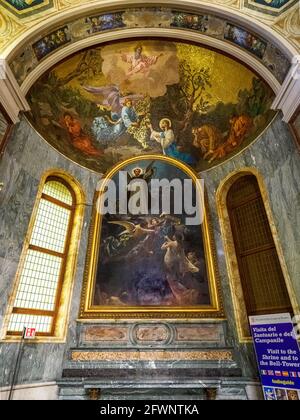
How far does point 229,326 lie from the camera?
7.21 m

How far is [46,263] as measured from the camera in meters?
7.72

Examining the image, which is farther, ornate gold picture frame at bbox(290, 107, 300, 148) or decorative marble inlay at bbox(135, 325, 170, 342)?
decorative marble inlay at bbox(135, 325, 170, 342)

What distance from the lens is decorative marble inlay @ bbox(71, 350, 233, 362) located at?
673cm

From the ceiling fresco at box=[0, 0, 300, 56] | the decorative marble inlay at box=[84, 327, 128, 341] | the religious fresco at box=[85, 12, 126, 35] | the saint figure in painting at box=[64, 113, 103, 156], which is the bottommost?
the decorative marble inlay at box=[84, 327, 128, 341]

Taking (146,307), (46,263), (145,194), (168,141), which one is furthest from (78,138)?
(146,307)

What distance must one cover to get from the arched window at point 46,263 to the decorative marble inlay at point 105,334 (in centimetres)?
99

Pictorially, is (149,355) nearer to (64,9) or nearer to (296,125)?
(296,125)

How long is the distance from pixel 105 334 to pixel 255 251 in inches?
191

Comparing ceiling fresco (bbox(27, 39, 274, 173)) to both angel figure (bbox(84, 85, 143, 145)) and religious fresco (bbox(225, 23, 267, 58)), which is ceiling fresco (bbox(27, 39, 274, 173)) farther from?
religious fresco (bbox(225, 23, 267, 58))

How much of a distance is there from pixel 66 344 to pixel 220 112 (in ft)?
28.4

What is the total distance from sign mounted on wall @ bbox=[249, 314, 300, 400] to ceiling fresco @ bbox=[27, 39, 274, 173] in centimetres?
533

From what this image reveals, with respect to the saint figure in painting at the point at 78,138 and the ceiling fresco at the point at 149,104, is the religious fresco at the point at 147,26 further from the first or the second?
the saint figure in painting at the point at 78,138

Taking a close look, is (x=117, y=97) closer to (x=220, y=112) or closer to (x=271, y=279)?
(x=220, y=112)

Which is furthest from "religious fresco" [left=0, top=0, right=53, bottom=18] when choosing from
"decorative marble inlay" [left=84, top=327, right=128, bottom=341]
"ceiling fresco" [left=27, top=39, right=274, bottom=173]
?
"decorative marble inlay" [left=84, top=327, right=128, bottom=341]
